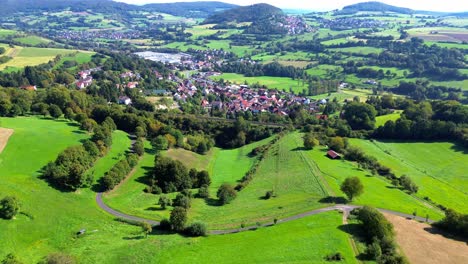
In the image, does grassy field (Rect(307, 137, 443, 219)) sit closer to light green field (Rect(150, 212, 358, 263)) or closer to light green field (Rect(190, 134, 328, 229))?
light green field (Rect(190, 134, 328, 229))

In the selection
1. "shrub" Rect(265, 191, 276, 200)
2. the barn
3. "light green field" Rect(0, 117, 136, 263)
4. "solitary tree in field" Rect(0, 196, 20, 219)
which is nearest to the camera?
"light green field" Rect(0, 117, 136, 263)

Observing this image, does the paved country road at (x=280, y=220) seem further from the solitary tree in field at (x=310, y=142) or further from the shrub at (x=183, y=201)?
the solitary tree in field at (x=310, y=142)

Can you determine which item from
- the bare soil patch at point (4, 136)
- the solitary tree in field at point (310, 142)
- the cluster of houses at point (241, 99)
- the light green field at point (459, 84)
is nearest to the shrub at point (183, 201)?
the bare soil patch at point (4, 136)

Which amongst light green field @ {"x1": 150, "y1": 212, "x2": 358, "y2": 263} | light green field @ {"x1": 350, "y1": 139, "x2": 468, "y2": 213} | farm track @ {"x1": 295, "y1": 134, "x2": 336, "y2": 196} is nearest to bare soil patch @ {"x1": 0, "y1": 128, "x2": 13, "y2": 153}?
light green field @ {"x1": 150, "y1": 212, "x2": 358, "y2": 263}

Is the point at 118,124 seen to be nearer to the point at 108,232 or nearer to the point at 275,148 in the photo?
the point at 275,148

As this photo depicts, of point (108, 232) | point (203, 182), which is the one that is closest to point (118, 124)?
point (203, 182)

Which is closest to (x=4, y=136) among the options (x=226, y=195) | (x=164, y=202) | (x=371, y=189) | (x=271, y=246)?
(x=164, y=202)
